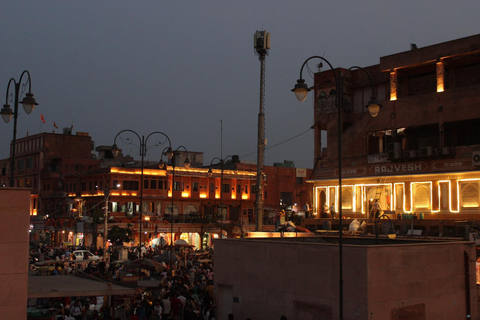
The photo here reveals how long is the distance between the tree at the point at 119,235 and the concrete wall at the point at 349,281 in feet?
127

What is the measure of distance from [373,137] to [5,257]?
31.1 m

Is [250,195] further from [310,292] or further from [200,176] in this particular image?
[310,292]

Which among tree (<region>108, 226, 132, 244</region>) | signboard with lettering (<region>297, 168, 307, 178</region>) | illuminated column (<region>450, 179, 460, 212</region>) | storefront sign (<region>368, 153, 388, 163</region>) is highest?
signboard with lettering (<region>297, 168, 307, 178</region>)

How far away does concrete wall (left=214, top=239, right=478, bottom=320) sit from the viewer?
15445 mm

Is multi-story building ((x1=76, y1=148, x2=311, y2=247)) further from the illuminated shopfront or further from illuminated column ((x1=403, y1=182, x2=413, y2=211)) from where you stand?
illuminated column ((x1=403, y1=182, x2=413, y2=211))

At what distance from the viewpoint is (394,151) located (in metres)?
35.5

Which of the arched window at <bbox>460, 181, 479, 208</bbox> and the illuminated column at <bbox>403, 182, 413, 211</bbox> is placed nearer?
the arched window at <bbox>460, 181, 479, 208</bbox>

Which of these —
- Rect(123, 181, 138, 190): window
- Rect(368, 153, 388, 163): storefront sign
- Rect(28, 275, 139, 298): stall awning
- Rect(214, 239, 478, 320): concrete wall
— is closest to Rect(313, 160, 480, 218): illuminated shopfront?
Rect(368, 153, 388, 163): storefront sign

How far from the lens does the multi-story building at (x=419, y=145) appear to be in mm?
32688

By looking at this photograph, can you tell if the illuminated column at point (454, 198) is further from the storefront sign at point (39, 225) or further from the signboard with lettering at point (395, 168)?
the storefront sign at point (39, 225)

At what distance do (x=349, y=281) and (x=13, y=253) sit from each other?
9039mm

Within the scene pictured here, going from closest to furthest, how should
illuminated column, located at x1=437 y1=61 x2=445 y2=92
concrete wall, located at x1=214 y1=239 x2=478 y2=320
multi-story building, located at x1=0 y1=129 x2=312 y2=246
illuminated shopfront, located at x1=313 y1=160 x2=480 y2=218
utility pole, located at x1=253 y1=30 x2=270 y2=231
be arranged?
concrete wall, located at x1=214 y1=239 x2=478 y2=320, utility pole, located at x1=253 y1=30 x2=270 y2=231, illuminated shopfront, located at x1=313 y1=160 x2=480 y2=218, illuminated column, located at x1=437 y1=61 x2=445 y2=92, multi-story building, located at x1=0 y1=129 x2=312 y2=246

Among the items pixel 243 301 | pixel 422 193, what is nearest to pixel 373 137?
pixel 422 193

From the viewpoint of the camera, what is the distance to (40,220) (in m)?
74.4
